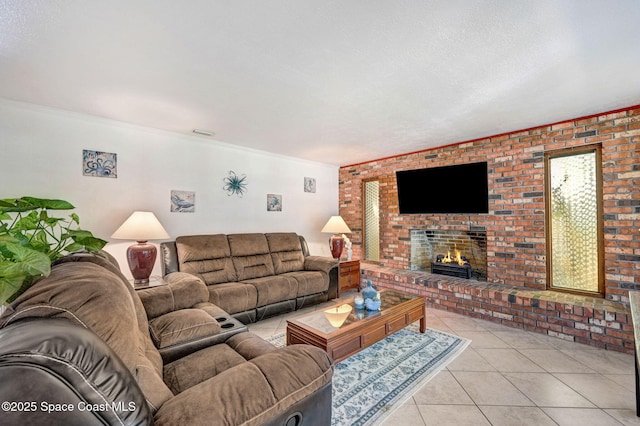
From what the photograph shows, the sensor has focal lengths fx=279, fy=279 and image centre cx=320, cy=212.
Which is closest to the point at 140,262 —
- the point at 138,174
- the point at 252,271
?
the point at 138,174

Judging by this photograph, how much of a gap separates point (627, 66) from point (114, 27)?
3443mm

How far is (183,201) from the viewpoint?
12.3 feet

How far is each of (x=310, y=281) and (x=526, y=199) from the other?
2.89 m

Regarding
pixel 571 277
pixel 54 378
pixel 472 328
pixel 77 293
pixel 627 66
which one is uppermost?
pixel 627 66

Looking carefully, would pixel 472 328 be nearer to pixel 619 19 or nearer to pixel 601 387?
pixel 601 387

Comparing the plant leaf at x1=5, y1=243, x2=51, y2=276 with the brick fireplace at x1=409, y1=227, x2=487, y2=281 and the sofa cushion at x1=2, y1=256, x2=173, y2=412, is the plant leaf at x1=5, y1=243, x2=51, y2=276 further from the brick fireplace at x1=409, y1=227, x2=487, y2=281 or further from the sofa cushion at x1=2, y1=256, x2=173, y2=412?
the brick fireplace at x1=409, y1=227, x2=487, y2=281

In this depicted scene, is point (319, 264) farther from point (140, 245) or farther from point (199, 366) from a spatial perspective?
point (199, 366)

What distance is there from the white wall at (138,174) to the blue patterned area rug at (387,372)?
2109mm

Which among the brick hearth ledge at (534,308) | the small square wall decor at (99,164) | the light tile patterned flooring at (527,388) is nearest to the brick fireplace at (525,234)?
the brick hearth ledge at (534,308)

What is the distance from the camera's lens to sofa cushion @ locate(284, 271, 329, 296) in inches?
144

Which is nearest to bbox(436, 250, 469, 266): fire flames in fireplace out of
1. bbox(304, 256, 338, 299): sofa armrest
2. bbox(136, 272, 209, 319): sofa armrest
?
bbox(304, 256, 338, 299): sofa armrest

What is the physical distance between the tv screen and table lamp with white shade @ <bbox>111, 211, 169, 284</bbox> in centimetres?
352

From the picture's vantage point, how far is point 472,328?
3.16 metres

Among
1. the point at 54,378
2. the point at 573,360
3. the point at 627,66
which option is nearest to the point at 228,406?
the point at 54,378
